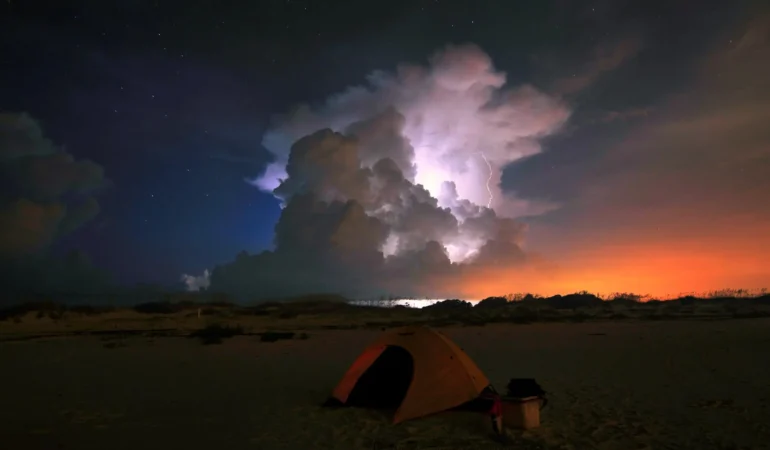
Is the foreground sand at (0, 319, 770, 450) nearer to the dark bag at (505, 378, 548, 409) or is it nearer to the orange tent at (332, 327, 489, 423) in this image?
the orange tent at (332, 327, 489, 423)

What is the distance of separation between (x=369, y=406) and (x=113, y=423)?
5.19 m

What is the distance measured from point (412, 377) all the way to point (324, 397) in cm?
321

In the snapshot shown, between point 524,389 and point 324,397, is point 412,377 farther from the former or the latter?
point 324,397

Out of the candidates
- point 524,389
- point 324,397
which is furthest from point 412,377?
point 324,397

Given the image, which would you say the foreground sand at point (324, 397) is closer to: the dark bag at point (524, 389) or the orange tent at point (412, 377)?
the orange tent at point (412, 377)

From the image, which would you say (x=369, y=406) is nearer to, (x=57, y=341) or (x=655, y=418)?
(x=655, y=418)

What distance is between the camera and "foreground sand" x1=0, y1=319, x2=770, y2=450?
9039 millimetres

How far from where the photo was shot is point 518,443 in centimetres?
861

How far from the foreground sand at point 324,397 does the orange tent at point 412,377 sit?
1.23ft

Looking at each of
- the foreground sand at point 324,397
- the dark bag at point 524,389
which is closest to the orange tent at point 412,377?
the foreground sand at point 324,397

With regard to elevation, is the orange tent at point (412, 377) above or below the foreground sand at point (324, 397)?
above

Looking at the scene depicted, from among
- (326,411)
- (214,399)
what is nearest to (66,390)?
(214,399)

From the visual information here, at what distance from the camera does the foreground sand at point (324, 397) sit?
9039 mm

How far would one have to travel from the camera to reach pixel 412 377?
34.8ft
